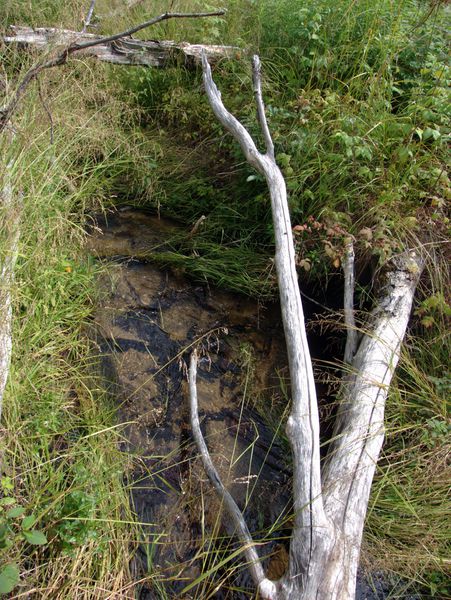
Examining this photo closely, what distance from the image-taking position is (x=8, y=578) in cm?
174

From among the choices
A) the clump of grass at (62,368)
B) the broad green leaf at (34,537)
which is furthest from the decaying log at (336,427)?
the broad green leaf at (34,537)

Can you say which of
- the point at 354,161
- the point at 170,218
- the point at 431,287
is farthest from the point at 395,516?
the point at 170,218

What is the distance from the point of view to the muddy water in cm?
244

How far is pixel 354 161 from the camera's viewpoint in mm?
3254

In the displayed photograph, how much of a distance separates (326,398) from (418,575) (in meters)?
0.98

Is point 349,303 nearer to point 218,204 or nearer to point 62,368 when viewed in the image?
point 218,204

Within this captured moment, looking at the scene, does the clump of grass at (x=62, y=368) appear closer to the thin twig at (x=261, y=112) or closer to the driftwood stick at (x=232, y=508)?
the driftwood stick at (x=232, y=508)

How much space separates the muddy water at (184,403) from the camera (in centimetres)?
244

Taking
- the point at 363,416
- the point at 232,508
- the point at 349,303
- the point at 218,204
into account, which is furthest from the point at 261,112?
the point at 232,508

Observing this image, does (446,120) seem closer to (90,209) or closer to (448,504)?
(448,504)

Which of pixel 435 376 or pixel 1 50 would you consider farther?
pixel 1 50

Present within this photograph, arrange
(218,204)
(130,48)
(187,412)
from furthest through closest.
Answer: (130,48)
(218,204)
(187,412)

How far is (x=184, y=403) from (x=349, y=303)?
1.04 m

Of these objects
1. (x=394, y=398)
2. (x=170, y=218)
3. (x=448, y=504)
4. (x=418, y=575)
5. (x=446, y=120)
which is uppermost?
(x=446, y=120)
